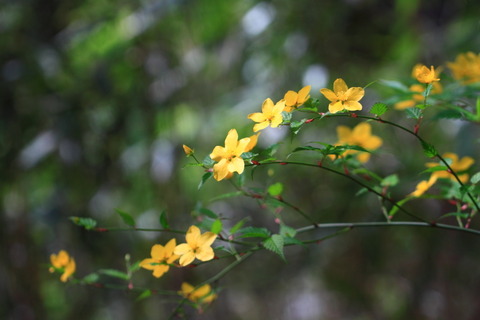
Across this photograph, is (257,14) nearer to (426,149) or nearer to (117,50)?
(117,50)

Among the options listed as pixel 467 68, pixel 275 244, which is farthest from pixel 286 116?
pixel 467 68

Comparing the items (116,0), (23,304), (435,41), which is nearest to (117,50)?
(116,0)

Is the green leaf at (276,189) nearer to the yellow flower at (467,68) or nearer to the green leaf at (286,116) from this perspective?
the green leaf at (286,116)

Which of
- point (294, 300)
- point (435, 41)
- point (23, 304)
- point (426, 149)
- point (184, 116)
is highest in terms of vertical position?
point (426, 149)

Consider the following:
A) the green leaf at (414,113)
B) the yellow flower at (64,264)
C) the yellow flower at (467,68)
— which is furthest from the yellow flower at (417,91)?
the yellow flower at (64,264)

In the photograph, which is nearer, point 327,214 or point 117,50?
point 327,214

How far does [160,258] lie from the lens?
58 centimetres

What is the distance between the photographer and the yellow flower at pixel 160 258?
0.58m

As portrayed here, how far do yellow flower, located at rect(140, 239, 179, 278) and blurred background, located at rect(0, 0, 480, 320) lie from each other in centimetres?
88

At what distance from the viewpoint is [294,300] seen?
8.52ft

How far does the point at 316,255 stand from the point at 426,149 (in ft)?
3.90

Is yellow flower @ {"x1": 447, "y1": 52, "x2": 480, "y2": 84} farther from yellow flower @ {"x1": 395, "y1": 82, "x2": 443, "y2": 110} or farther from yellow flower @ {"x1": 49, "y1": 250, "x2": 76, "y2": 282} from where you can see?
yellow flower @ {"x1": 49, "y1": 250, "x2": 76, "y2": 282}

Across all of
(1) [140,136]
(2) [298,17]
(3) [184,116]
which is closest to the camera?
(2) [298,17]

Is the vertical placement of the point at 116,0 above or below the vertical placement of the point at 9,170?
above
